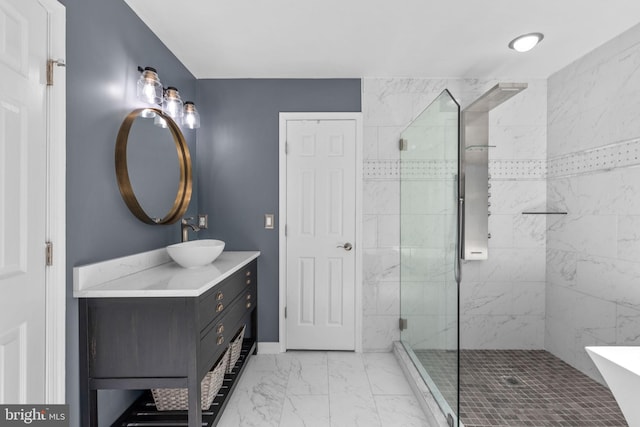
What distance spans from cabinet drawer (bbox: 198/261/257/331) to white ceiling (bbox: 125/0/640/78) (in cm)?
159

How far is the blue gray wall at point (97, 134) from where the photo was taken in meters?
1.43

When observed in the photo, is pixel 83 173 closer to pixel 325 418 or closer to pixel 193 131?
pixel 193 131

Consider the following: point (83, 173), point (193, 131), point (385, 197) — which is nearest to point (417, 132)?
point (385, 197)

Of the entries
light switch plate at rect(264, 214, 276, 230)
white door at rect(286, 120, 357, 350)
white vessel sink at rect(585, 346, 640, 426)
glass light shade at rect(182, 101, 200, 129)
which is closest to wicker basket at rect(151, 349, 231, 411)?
white door at rect(286, 120, 357, 350)

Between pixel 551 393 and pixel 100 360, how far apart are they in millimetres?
2683

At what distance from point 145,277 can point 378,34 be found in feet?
6.73

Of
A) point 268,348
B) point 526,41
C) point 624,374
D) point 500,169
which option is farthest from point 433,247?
point 268,348

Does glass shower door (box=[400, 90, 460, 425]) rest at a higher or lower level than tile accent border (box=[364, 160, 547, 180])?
lower

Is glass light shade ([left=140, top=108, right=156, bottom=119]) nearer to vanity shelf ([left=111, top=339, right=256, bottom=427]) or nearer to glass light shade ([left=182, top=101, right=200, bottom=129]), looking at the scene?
glass light shade ([left=182, top=101, right=200, bottom=129])

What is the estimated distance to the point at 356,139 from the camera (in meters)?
2.84

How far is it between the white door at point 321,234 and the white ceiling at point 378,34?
588 mm

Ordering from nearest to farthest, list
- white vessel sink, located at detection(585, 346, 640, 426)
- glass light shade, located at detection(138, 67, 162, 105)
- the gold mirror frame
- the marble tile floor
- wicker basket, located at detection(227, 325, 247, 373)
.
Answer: white vessel sink, located at detection(585, 346, 640, 426) → the gold mirror frame → glass light shade, located at detection(138, 67, 162, 105) → the marble tile floor → wicker basket, located at detection(227, 325, 247, 373)

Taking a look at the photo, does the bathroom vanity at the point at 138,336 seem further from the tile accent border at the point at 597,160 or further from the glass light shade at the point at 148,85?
the tile accent border at the point at 597,160

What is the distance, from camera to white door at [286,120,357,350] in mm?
2846
